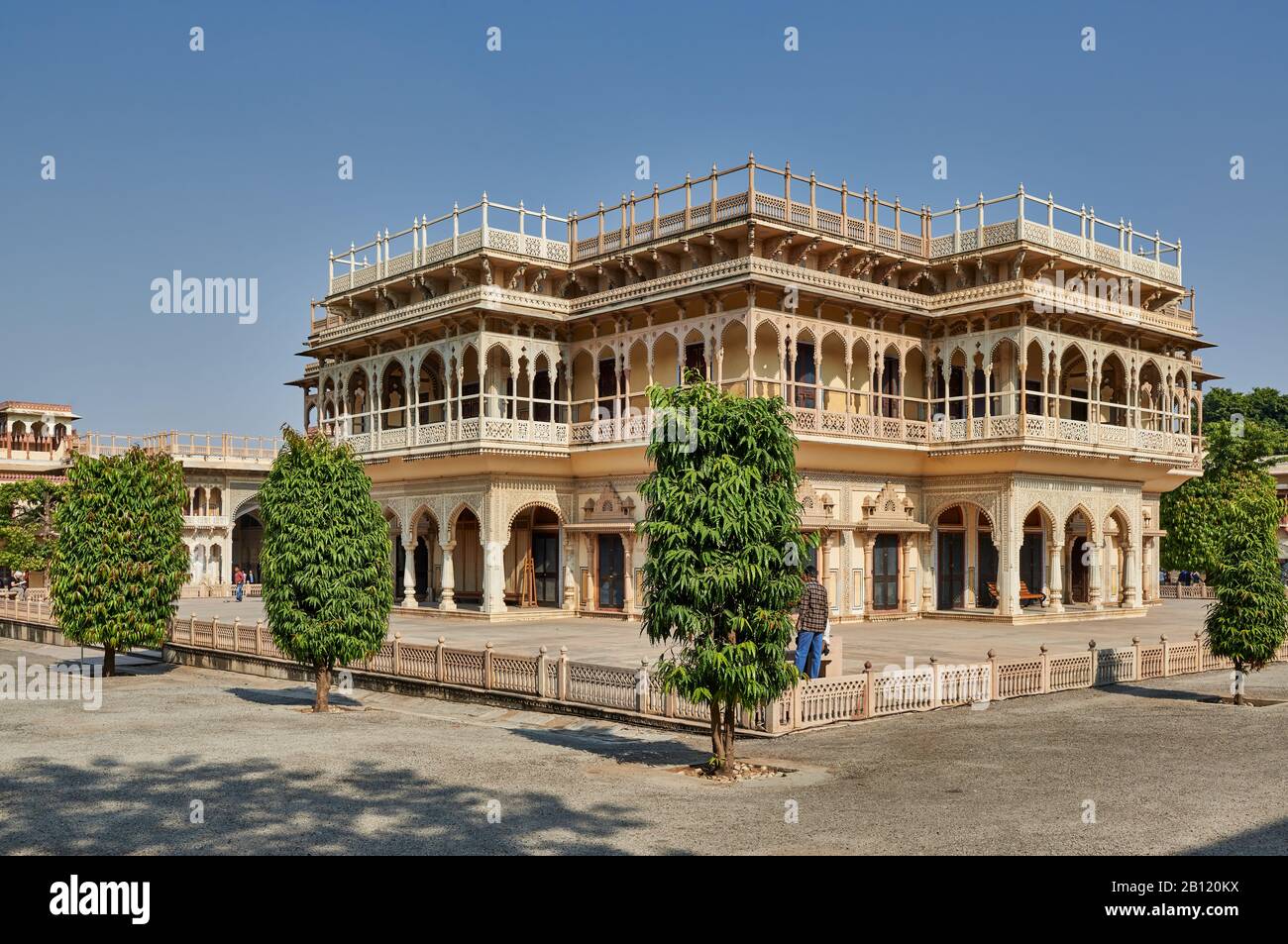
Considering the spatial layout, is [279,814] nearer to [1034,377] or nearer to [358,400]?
[1034,377]

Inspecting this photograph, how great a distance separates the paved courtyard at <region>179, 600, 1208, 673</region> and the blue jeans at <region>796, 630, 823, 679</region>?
3.13 meters

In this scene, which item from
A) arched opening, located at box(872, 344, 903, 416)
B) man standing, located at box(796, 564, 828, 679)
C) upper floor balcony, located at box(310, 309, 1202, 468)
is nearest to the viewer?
man standing, located at box(796, 564, 828, 679)

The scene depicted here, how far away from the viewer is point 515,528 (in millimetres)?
33812

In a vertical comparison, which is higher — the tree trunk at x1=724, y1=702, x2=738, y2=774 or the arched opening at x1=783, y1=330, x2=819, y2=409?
the arched opening at x1=783, y1=330, x2=819, y2=409

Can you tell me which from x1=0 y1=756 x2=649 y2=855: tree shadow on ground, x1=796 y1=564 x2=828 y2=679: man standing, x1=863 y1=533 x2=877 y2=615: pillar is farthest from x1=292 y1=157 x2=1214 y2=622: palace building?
x1=0 y1=756 x2=649 y2=855: tree shadow on ground

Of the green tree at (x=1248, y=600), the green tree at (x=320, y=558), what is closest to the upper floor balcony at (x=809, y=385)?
the green tree at (x=320, y=558)

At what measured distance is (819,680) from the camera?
14.9 meters

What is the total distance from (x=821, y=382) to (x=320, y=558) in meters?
15.3

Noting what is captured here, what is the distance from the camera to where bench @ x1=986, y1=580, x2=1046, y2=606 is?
31297 mm

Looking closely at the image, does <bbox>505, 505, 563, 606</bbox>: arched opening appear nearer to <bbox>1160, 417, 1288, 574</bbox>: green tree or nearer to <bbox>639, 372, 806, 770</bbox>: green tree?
<bbox>639, 372, 806, 770</bbox>: green tree

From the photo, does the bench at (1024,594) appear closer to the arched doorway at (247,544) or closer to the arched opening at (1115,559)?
the arched opening at (1115,559)
